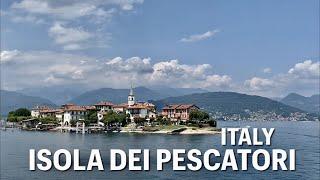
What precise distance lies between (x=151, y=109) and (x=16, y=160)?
284ft

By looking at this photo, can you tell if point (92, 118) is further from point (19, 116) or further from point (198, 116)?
point (19, 116)

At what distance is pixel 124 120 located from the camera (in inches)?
4892

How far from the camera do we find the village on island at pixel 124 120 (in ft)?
380

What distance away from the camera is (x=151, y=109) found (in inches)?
5443

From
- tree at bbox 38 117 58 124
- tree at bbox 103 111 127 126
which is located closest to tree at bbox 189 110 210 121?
tree at bbox 103 111 127 126

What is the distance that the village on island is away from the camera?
4564 inches

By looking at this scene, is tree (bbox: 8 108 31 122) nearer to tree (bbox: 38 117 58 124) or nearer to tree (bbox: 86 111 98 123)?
tree (bbox: 38 117 58 124)

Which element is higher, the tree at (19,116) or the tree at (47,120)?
the tree at (19,116)

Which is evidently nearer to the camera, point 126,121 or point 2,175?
point 2,175

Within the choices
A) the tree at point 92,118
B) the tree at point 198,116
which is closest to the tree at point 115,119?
the tree at point 92,118

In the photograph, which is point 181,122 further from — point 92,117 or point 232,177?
point 232,177

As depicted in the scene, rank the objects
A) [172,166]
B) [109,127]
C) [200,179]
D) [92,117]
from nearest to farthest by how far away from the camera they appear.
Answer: [200,179], [172,166], [109,127], [92,117]

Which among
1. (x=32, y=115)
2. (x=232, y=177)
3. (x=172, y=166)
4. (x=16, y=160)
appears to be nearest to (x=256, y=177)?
(x=232, y=177)

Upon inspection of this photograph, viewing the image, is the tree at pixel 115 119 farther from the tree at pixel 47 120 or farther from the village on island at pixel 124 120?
the tree at pixel 47 120
